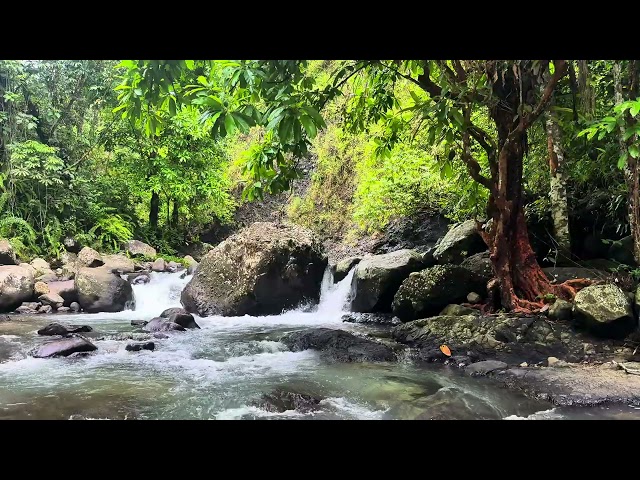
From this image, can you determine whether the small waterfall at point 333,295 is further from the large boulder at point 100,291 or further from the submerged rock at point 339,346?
the large boulder at point 100,291

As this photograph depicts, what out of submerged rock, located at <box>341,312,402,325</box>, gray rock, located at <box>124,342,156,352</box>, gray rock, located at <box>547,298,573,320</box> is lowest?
gray rock, located at <box>124,342,156,352</box>

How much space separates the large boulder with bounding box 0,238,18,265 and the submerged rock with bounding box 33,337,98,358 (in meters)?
3.81

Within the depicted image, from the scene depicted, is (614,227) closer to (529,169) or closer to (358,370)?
(529,169)

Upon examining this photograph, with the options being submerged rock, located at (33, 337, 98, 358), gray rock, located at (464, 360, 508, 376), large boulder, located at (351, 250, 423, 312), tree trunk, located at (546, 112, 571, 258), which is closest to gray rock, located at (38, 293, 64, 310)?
submerged rock, located at (33, 337, 98, 358)

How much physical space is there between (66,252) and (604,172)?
967 centimetres

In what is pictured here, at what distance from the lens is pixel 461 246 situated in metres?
7.01

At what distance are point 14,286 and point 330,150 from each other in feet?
28.0

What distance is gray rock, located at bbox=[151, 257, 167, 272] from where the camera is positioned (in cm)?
1033

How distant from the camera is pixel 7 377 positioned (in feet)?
13.2

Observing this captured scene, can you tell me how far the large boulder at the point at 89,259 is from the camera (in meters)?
8.95

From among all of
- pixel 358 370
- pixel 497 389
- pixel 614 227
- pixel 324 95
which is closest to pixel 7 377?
pixel 358 370

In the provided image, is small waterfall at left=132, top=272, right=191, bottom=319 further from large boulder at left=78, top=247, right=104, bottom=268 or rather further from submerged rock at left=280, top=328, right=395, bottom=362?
submerged rock at left=280, top=328, right=395, bottom=362

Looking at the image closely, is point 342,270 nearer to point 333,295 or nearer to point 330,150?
point 333,295

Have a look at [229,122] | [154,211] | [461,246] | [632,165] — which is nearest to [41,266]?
[154,211]
